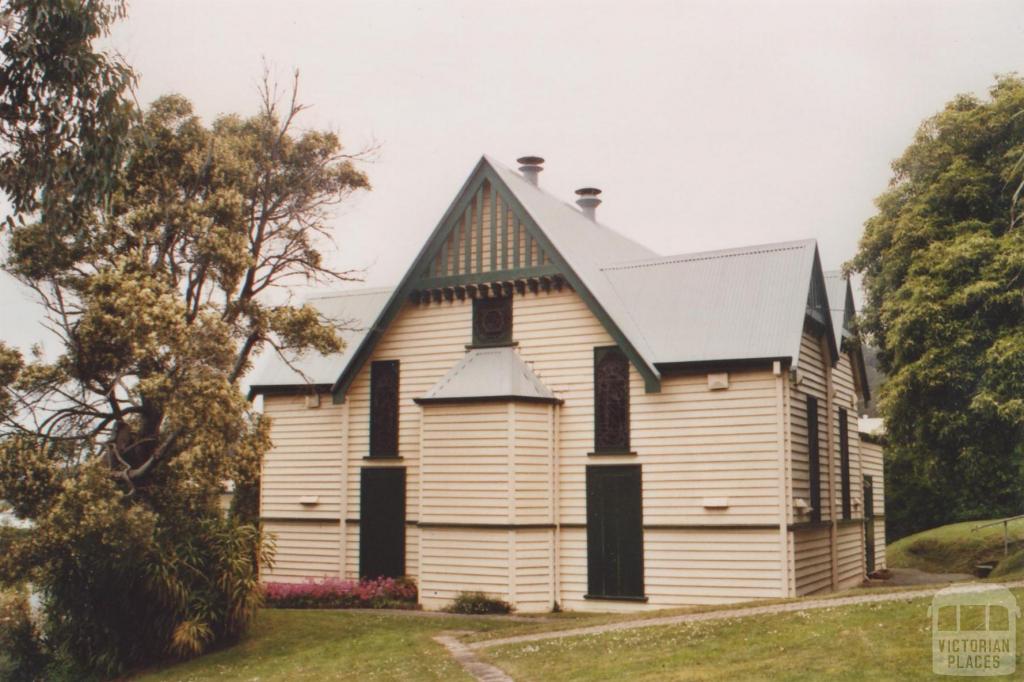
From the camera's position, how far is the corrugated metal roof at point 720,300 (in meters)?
21.7

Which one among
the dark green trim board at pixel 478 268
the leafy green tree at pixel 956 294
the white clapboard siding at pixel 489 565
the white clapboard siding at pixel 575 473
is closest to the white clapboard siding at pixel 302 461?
the dark green trim board at pixel 478 268

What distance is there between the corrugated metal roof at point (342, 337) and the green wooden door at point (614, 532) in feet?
24.3

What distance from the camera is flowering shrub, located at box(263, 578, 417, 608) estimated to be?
24.0 meters

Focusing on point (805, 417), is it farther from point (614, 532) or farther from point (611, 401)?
point (614, 532)

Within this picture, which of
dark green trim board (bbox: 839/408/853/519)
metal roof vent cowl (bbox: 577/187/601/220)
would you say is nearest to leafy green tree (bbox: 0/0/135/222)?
metal roof vent cowl (bbox: 577/187/601/220)

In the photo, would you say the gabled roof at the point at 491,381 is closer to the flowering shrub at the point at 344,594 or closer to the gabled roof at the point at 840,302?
the flowering shrub at the point at 344,594

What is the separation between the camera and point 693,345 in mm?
22141

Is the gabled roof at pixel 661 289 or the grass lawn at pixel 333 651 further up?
the gabled roof at pixel 661 289

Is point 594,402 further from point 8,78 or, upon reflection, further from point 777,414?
point 8,78

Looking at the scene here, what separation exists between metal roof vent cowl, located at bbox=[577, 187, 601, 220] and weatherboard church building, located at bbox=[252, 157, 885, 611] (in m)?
3.52

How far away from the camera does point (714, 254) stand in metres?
24.5

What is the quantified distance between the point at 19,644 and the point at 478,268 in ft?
42.5

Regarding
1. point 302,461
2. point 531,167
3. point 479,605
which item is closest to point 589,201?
point 531,167

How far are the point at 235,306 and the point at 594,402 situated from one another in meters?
8.03
